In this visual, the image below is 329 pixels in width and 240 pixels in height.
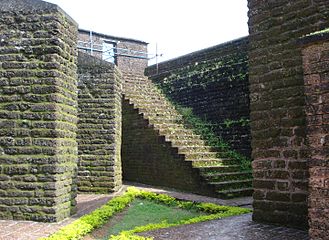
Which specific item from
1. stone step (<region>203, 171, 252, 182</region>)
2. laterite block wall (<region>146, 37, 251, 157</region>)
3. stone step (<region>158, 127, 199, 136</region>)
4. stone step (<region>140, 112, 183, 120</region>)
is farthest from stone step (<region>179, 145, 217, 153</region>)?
stone step (<region>140, 112, 183, 120</region>)

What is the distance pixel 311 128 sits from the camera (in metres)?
3.71

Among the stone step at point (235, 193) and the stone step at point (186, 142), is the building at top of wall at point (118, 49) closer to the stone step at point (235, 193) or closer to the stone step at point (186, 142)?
the stone step at point (186, 142)

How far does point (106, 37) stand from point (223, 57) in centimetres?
1165

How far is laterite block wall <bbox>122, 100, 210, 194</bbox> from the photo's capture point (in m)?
10.1

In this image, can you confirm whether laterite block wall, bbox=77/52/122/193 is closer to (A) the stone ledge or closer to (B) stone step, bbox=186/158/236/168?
(B) stone step, bbox=186/158/236/168

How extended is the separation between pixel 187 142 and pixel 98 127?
2.85 m

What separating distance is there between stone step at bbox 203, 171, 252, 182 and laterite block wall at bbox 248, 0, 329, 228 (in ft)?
13.1

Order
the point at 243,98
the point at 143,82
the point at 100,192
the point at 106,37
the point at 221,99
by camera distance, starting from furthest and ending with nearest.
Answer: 1. the point at 106,37
2. the point at 143,82
3. the point at 221,99
4. the point at 243,98
5. the point at 100,192

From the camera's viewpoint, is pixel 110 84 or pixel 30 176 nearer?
pixel 30 176

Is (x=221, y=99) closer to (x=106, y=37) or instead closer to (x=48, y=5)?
(x=48, y=5)

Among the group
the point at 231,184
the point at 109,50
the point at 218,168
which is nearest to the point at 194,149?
the point at 218,168

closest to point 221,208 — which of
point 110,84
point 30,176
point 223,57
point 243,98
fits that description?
point 30,176

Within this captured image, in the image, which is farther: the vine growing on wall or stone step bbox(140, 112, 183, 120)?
stone step bbox(140, 112, 183, 120)

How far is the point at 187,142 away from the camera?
36.4 feet
